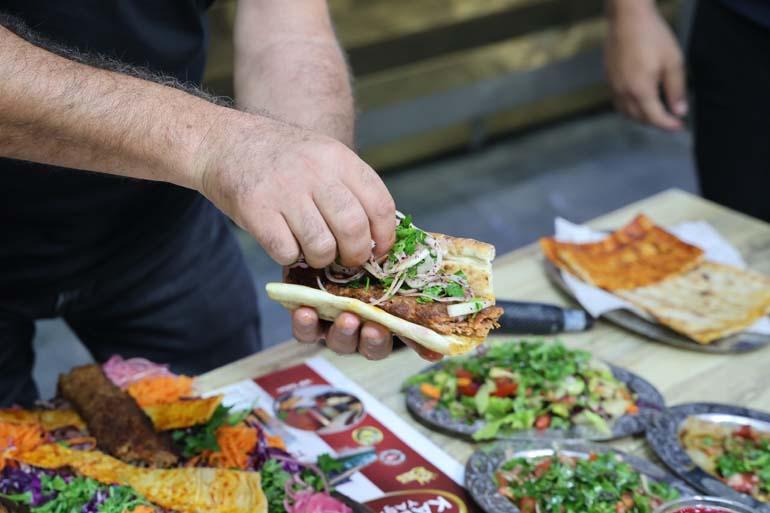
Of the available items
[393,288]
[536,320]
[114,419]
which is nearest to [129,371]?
[114,419]

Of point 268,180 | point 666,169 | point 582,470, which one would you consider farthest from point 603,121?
point 268,180

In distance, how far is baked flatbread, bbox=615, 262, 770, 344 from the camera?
102 inches

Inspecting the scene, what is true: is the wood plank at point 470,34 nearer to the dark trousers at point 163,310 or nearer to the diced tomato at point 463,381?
the dark trousers at point 163,310

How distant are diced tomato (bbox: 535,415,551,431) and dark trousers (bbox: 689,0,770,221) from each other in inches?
71.6

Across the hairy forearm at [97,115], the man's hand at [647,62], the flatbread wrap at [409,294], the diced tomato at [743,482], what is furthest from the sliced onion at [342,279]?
the man's hand at [647,62]

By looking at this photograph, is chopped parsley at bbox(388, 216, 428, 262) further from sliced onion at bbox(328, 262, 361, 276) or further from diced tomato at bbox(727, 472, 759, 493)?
diced tomato at bbox(727, 472, 759, 493)

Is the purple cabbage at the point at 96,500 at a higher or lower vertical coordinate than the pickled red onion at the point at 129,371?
higher

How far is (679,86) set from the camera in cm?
342

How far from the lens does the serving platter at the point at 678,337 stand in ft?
8.38

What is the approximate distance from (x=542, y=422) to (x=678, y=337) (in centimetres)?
61

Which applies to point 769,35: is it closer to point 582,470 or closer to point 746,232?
point 746,232

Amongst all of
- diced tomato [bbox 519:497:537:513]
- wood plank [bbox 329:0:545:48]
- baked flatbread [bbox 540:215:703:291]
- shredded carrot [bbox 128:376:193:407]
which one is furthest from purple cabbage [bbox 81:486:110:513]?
wood plank [bbox 329:0:545:48]

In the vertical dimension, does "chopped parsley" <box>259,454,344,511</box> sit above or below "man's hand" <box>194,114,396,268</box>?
below

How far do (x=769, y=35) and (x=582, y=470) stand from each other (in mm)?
2109
